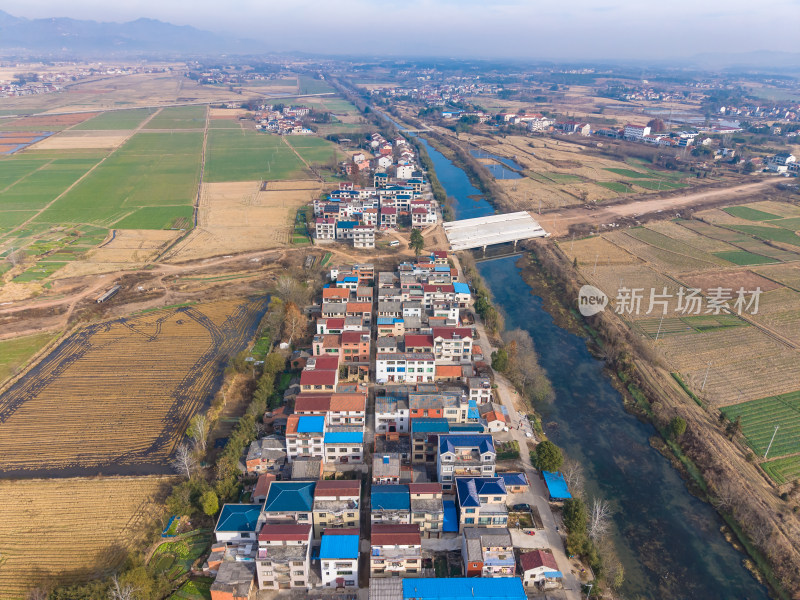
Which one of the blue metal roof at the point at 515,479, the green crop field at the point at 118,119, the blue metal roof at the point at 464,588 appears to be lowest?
the blue metal roof at the point at 464,588

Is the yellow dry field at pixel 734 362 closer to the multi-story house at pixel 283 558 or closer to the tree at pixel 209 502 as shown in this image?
the multi-story house at pixel 283 558

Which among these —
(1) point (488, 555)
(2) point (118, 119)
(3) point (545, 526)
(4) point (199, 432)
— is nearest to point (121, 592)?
(4) point (199, 432)

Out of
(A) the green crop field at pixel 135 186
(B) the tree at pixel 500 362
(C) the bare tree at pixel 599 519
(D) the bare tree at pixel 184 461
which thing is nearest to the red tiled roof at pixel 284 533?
(D) the bare tree at pixel 184 461

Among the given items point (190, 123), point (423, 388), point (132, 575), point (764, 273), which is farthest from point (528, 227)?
point (190, 123)

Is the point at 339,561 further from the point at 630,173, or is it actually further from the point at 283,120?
the point at 283,120

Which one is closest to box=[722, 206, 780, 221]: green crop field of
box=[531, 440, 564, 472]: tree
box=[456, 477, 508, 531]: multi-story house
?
box=[531, 440, 564, 472]: tree

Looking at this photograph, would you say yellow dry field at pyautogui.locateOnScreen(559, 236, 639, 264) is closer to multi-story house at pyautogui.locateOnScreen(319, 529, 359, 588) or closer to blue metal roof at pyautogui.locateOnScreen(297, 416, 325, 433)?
blue metal roof at pyautogui.locateOnScreen(297, 416, 325, 433)
